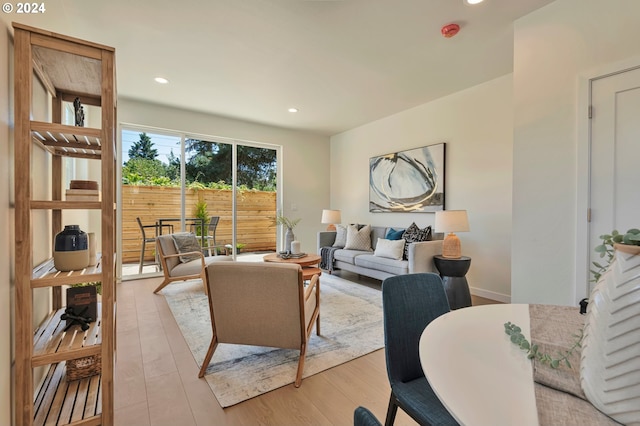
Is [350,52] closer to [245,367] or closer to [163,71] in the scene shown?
[163,71]

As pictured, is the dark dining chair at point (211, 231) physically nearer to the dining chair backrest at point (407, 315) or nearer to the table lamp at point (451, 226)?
the table lamp at point (451, 226)

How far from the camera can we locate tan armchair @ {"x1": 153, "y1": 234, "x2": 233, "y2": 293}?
3.64 meters

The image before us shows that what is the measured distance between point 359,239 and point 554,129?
303 centimetres

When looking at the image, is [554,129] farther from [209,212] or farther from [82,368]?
[209,212]


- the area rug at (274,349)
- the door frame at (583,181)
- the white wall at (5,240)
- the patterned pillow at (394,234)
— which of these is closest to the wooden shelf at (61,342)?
the white wall at (5,240)

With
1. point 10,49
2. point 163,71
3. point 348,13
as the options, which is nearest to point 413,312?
point 10,49

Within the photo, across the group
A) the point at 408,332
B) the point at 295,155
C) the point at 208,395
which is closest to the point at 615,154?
the point at 408,332

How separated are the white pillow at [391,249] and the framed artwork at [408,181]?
824 mm

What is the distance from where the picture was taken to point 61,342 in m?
1.41

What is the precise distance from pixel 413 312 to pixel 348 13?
93.1 inches

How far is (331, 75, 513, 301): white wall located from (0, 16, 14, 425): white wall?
4.23 m

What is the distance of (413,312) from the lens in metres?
1.27

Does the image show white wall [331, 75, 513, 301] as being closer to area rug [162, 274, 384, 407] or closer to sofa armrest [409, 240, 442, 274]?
sofa armrest [409, 240, 442, 274]

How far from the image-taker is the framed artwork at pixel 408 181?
13.8 ft
